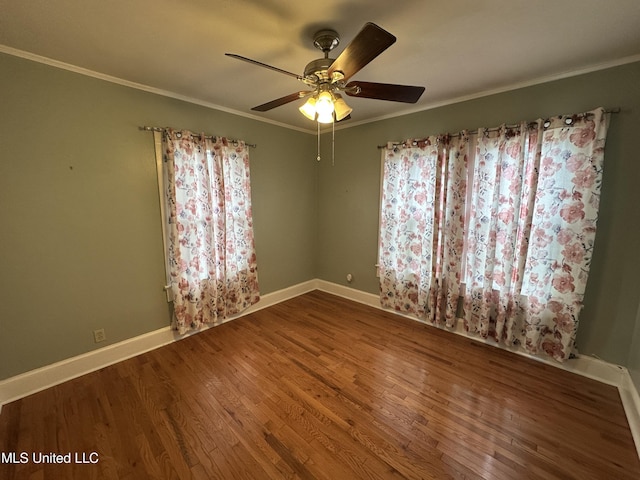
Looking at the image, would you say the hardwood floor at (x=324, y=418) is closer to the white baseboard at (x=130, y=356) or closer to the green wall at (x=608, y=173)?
the white baseboard at (x=130, y=356)

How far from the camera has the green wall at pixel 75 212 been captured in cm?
181

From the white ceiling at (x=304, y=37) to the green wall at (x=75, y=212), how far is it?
234mm

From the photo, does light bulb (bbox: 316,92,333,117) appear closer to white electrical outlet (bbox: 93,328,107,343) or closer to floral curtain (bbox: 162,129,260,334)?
floral curtain (bbox: 162,129,260,334)

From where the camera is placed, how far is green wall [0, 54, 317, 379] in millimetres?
1808

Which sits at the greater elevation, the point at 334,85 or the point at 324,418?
the point at 334,85

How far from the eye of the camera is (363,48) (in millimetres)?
1153

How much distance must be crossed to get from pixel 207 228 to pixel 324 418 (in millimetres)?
2071

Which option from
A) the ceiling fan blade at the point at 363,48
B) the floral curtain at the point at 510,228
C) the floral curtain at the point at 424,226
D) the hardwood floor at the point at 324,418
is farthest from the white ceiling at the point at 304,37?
the hardwood floor at the point at 324,418

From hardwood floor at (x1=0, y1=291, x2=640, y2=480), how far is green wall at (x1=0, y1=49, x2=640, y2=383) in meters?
0.43

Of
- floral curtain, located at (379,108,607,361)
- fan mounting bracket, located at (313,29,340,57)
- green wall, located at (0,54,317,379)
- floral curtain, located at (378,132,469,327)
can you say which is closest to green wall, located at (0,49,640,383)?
green wall, located at (0,54,317,379)

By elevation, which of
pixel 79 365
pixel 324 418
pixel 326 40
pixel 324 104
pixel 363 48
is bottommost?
pixel 324 418

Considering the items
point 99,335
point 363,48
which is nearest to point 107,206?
point 99,335

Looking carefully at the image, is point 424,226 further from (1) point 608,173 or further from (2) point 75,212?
(2) point 75,212

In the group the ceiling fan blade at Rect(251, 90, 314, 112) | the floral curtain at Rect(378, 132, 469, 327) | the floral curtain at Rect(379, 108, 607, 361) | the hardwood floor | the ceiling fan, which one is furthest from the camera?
the floral curtain at Rect(378, 132, 469, 327)
